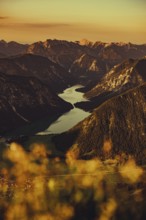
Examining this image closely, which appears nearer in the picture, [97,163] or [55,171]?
[55,171]

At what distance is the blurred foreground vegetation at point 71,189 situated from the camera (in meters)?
134

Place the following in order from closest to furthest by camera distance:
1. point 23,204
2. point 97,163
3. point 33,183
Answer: point 23,204 → point 33,183 → point 97,163

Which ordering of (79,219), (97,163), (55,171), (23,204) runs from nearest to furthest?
(79,219) → (23,204) → (55,171) → (97,163)

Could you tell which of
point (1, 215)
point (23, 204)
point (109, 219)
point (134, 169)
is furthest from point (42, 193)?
point (134, 169)

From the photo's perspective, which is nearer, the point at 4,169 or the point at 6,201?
the point at 6,201

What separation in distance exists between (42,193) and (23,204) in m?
10.5

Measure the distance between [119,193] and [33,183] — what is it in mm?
33177

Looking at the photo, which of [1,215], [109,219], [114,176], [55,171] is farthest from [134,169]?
[1,215]

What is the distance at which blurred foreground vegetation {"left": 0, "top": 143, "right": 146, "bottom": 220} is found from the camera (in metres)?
134

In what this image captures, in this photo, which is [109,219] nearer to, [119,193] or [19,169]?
[119,193]

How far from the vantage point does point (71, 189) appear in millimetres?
152625

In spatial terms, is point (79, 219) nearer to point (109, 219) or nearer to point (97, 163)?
point (109, 219)

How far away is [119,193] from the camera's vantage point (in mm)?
145875

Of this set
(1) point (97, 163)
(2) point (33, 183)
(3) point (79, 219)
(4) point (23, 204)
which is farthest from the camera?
(1) point (97, 163)
